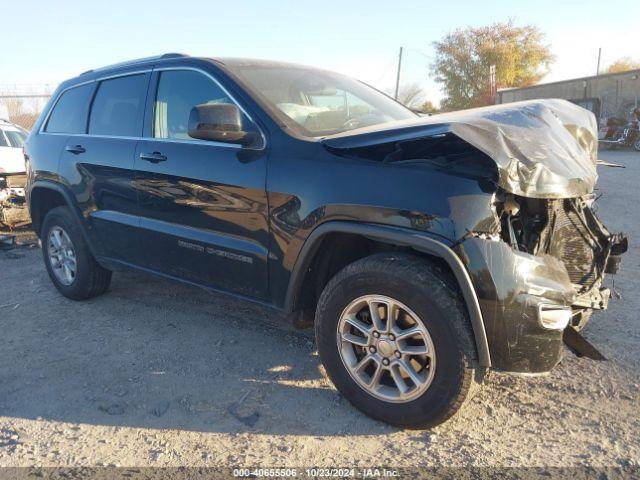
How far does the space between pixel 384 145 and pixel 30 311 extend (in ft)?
11.9

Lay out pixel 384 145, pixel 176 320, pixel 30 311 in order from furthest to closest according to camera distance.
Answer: pixel 30 311 → pixel 176 320 → pixel 384 145

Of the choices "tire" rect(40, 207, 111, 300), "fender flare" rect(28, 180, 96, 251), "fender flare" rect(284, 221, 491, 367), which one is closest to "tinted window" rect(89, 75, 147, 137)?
"fender flare" rect(28, 180, 96, 251)

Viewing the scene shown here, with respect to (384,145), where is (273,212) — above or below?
below

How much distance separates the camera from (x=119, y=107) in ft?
13.4

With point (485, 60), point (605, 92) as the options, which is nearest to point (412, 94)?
point (485, 60)

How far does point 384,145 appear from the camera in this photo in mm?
2566

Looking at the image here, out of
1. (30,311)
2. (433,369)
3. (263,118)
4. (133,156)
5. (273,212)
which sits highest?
(263,118)

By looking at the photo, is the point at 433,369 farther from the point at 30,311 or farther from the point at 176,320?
the point at 30,311

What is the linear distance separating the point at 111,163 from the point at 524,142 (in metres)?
2.91

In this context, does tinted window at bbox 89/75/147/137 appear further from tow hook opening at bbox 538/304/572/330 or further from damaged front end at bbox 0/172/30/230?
damaged front end at bbox 0/172/30/230

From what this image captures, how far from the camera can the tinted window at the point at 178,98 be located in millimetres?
3451

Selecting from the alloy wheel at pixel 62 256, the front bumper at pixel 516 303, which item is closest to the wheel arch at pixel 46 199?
the alloy wheel at pixel 62 256

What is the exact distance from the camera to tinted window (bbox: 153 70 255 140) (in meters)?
3.45

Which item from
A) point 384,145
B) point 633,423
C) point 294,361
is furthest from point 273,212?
point 633,423
